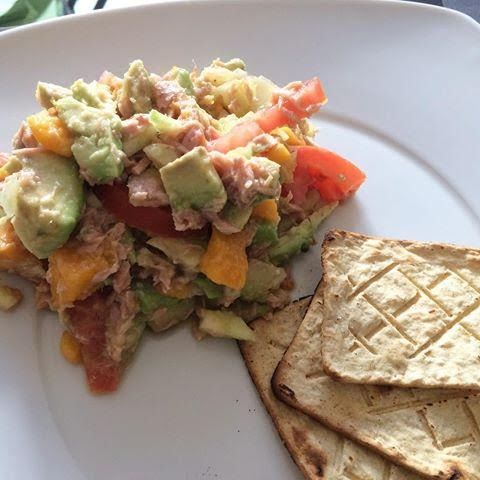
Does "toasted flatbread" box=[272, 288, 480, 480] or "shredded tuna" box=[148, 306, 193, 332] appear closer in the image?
"toasted flatbread" box=[272, 288, 480, 480]

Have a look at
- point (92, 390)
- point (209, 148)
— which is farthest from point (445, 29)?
point (92, 390)

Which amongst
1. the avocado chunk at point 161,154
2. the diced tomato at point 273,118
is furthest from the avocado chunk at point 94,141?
the diced tomato at point 273,118

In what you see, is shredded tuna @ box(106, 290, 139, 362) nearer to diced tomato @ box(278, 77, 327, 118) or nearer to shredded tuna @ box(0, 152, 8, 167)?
shredded tuna @ box(0, 152, 8, 167)

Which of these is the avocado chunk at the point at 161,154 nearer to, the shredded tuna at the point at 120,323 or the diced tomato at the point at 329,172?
the shredded tuna at the point at 120,323

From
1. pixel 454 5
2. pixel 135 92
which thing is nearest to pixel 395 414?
pixel 135 92

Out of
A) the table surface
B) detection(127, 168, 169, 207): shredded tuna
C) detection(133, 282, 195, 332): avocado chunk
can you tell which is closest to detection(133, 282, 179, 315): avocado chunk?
detection(133, 282, 195, 332): avocado chunk

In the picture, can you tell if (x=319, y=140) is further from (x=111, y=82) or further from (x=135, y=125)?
(x=135, y=125)

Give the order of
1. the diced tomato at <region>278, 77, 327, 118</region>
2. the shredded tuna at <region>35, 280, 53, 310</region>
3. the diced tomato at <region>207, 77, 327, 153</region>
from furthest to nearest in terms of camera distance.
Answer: the diced tomato at <region>278, 77, 327, 118</region>, the shredded tuna at <region>35, 280, 53, 310</region>, the diced tomato at <region>207, 77, 327, 153</region>
